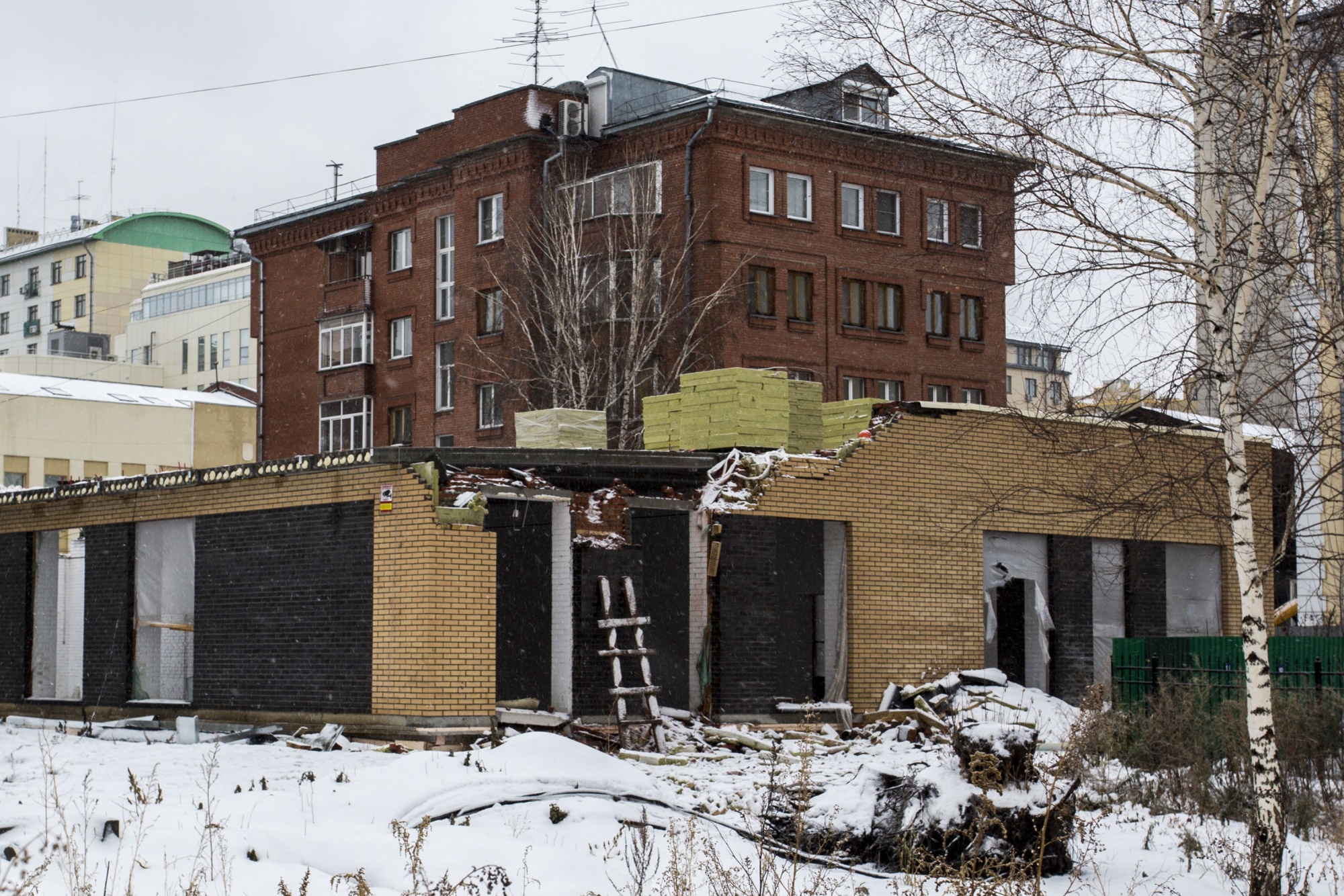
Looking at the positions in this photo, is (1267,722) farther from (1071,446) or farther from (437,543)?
(437,543)

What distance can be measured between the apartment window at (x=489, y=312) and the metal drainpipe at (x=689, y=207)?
6.13m

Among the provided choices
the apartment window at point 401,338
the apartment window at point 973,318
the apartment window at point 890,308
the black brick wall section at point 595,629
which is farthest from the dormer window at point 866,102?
the apartment window at point 401,338

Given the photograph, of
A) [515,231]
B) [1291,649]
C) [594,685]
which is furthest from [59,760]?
[515,231]

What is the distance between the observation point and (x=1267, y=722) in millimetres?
10719

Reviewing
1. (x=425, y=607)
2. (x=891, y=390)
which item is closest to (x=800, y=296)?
(x=891, y=390)

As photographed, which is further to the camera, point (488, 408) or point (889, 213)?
point (488, 408)

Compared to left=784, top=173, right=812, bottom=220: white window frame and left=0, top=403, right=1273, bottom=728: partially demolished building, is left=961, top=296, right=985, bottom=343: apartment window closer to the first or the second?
left=784, top=173, right=812, bottom=220: white window frame

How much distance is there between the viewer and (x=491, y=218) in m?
41.9

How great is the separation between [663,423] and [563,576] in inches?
137

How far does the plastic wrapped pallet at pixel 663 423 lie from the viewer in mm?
21266

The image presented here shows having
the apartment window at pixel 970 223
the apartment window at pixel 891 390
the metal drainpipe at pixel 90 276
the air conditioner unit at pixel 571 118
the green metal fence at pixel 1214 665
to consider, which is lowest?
the green metal fence at pixel 1214 665

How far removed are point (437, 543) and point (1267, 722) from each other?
10.4m

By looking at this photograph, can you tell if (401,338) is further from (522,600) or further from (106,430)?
(522,600)

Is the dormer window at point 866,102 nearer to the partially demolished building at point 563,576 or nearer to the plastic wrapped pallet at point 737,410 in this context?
the partially demolished building at point 563,576
